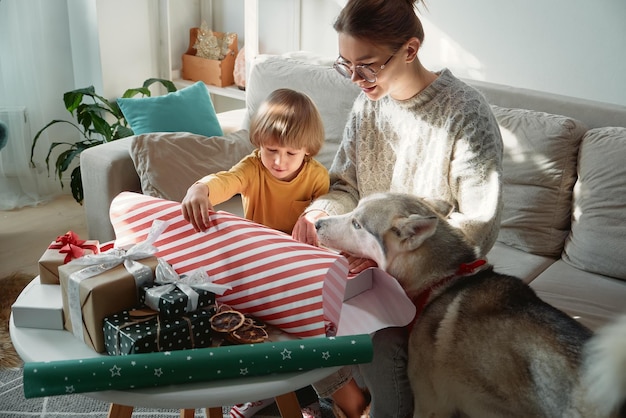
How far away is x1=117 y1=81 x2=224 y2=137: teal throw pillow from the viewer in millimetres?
2598

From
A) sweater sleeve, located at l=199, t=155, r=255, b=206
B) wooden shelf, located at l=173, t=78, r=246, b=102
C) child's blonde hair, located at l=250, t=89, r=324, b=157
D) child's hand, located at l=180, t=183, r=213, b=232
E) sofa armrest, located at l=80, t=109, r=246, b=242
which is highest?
child's blonde hair, located at l=250, t=89, r=324, b=157

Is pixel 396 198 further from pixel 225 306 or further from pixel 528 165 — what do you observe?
pixel 528 165

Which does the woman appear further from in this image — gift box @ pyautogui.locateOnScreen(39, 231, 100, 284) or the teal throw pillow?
the teal throw pillow

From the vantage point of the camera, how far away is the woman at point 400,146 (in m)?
1.61

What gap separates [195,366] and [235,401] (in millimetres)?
101

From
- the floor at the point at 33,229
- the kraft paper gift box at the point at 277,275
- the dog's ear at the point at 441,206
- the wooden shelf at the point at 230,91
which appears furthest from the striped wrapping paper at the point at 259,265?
the wooden shelf at the point at 230,91

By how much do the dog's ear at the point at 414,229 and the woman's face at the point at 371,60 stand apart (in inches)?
17.0

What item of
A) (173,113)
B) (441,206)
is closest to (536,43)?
(441,206)

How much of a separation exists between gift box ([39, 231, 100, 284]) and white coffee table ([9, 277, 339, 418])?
150 millimetres

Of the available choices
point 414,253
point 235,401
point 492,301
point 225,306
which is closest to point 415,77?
point 414,253

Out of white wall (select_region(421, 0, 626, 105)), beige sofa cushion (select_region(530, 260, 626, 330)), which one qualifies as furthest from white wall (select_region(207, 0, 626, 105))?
beige sofa cushion (select_region(530, 260, 626, 330))

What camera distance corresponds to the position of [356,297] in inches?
57.1

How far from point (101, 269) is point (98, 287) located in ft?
0.22

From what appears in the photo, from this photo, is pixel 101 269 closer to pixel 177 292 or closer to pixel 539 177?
pixel 177 292
